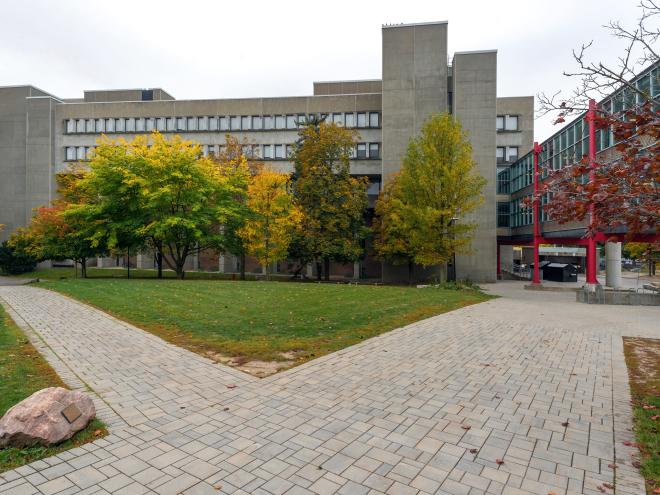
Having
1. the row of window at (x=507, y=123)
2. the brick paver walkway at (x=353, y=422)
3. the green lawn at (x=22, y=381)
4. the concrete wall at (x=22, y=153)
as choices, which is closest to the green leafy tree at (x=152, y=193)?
the green lawn at (x=22, y=381)

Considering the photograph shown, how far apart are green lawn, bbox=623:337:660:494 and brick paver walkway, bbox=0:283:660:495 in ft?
0.50

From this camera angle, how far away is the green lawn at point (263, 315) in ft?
29.8

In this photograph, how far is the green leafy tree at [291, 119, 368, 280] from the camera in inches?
1262

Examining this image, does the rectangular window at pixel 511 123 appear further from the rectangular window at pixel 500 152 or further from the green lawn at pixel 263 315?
the green lawn at pixel 263 315

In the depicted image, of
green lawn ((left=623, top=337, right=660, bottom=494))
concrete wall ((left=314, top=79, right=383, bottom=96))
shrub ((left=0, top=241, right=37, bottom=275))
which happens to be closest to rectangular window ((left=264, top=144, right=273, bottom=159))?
concrete wall ((left=314, top=79, right=383, bottom=96))

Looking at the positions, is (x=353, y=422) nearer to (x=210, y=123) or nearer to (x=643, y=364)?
(x=643, y=364)

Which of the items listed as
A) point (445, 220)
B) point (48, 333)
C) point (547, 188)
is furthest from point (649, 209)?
point (445, 220)

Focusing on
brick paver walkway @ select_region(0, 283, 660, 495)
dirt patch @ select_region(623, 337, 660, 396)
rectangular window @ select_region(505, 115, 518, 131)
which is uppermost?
rectangular window @ select_region(505, 115, 518, 131)

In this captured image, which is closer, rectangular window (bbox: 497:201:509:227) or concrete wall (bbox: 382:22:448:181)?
concrete wall (bbox: 382:22:448:181)

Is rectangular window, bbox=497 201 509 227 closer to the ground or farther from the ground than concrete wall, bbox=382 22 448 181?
closer to the ground

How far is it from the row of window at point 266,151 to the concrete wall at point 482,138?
10263 millimetres

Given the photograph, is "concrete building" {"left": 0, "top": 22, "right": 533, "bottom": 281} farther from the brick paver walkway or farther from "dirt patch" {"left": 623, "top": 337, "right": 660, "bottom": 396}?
the brick paver walkway

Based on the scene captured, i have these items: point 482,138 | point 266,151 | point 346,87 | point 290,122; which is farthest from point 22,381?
point 346,87

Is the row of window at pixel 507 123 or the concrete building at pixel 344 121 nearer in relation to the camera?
the concrete building at pixel 344 121
